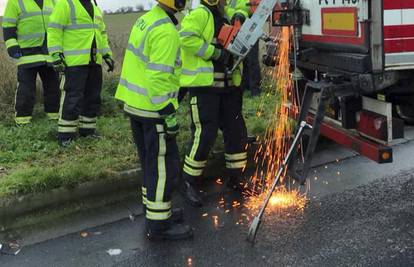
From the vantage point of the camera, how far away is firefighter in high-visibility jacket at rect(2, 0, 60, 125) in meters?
6.47

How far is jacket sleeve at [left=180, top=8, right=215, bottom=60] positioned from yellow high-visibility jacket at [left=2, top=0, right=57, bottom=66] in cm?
275

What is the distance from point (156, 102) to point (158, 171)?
562mm

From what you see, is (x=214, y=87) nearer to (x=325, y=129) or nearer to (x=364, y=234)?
(x=325, y=129)

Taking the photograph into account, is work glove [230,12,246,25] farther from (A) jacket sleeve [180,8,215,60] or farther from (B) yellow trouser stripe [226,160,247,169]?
(B) yellow trouser stripe [226,160,247,169]

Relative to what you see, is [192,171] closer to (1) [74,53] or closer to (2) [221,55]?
(2) [221,55]

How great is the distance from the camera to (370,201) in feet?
14.9

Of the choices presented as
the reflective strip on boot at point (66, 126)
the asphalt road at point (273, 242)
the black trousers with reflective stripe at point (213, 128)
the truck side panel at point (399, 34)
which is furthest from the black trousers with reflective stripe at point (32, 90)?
the truck side panel at point (399, 34)

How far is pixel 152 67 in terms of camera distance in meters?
3.69

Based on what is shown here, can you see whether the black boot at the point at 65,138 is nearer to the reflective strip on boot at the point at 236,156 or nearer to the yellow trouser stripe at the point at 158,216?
the reflective strip on boot at the point at 236,156

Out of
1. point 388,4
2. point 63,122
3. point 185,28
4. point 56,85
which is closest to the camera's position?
point 388,4

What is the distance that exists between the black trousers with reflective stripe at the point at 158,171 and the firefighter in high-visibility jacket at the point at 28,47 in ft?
9.56

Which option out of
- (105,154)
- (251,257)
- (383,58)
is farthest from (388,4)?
(105,154)

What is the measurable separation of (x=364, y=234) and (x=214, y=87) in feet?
5.52

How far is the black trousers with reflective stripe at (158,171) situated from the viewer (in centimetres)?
394
